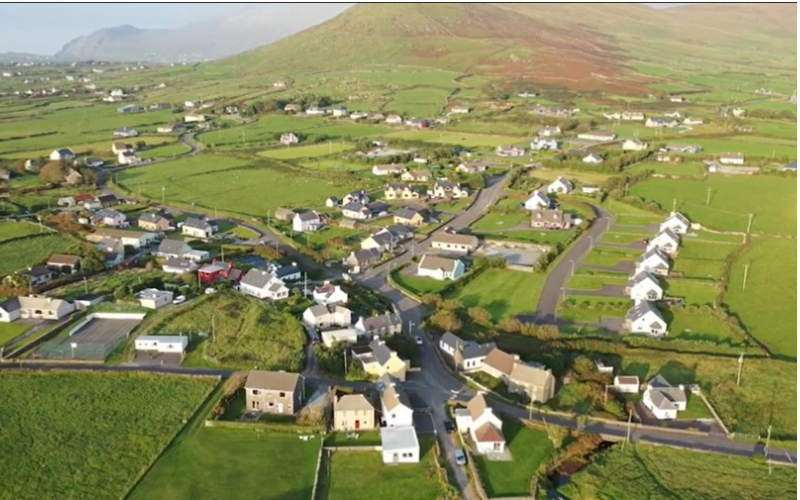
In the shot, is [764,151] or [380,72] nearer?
[764,151]

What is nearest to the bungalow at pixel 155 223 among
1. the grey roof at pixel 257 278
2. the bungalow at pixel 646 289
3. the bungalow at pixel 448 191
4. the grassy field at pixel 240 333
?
the grey roof at pixel 257 278

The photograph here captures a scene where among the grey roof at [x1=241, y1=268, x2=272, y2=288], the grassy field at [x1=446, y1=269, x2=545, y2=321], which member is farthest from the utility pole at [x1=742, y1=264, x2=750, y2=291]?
the grey roof at [x1=241, y1=268, x2=272, y2=288]

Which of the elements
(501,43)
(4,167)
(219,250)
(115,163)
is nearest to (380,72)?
(501,43)

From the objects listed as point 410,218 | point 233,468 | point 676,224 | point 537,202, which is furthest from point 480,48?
point 233,468

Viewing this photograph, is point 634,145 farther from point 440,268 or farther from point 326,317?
point 326,317

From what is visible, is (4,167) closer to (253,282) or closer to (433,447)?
(253,282)

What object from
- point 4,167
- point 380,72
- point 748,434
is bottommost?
point 748,434
